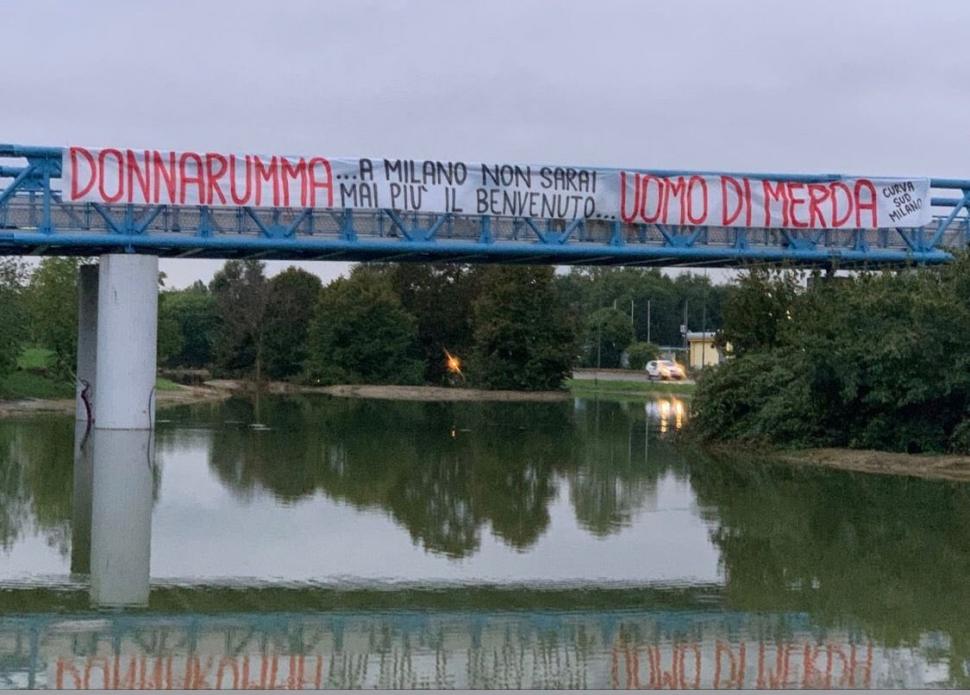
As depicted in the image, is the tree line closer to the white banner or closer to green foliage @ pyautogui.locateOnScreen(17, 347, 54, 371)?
green foliage @ pyautogui.locateOnScreen(17, 347, 54, 371)

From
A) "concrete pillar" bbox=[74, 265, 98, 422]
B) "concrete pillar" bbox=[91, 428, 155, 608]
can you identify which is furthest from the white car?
"concrete pillar" bbox=[91, 428, 155, 608]

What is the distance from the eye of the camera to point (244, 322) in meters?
93.1

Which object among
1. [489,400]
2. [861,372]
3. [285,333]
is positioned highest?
[285,333]

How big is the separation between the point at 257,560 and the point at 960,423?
19196 mm

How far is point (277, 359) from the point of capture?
311ft

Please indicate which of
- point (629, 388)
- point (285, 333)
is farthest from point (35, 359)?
point (629, 388)

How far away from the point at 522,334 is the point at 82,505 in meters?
60.6

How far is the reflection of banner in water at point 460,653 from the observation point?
10.2 metres

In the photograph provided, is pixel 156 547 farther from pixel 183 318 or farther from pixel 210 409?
Result: pixel 183 318

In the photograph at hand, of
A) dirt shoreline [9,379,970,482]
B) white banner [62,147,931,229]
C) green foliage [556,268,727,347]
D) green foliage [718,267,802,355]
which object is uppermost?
green foliage [556,268,727,347]

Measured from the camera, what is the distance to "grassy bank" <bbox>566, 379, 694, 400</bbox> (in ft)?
253

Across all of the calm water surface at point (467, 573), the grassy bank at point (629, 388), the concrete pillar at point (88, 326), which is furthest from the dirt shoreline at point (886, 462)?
the grassy bank at point (629, 388)

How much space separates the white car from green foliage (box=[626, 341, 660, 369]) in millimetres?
14181

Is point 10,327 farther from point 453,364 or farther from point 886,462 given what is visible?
point 453,364
